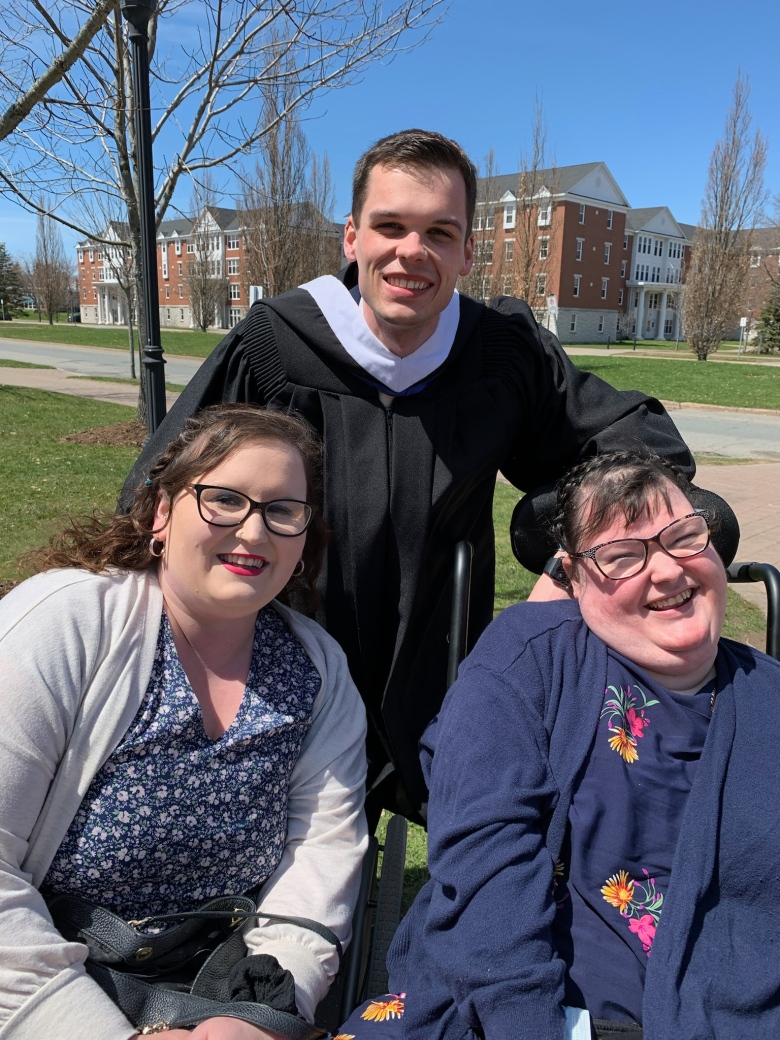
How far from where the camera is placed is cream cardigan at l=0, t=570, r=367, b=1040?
142 centimetres

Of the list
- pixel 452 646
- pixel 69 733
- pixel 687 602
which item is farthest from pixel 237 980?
pixel 687 602

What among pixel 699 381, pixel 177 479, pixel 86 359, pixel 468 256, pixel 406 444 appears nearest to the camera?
pixel 177 479

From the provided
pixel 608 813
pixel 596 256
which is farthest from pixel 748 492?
pixel 596 256

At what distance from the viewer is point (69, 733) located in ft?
5.01

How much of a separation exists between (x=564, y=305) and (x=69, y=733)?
60908 mm

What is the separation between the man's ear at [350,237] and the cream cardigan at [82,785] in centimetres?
107

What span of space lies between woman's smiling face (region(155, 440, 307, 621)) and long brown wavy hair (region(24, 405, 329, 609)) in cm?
3

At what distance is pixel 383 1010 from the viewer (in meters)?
1.57

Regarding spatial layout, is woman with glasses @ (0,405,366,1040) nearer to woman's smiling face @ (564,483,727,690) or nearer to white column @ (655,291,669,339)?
woman's smiling face @ (564,483,727,690)

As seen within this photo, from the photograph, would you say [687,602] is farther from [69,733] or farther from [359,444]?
[69,733]

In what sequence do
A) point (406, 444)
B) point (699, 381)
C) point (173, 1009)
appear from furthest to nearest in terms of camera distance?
point (699, 381) < point (406, 444) < point (173, 1009)

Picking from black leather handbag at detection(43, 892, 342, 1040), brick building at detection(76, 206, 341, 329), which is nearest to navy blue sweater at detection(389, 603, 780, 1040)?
black leather handbag at detection(43, 892, 342, 1040)

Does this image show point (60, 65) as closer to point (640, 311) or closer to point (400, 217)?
point (400, 217)

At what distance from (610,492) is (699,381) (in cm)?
2404
